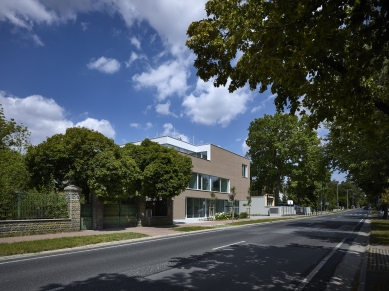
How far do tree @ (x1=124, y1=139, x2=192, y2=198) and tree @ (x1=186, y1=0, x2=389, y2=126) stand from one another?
1390 cm

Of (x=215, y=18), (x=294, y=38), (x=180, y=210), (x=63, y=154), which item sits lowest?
(x=180, y=210)

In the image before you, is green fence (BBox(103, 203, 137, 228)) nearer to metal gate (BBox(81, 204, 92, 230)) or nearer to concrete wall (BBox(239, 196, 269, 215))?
metal gate (BBox(81, 204, 92, 230))

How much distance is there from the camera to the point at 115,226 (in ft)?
69.6

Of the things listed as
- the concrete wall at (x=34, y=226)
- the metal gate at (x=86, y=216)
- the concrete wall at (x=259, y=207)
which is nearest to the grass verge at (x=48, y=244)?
the concrete wall at (x=34, y=226)

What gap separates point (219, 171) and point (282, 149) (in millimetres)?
17175

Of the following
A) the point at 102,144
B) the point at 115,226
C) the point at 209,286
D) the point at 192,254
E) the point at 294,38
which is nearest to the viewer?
the point at 294,38

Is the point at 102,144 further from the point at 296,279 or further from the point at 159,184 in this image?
the point at 296,279

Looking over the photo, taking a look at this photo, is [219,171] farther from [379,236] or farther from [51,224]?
[51,224]

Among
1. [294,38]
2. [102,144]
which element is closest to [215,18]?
[294,38]

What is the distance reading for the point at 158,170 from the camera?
21688 millimetres

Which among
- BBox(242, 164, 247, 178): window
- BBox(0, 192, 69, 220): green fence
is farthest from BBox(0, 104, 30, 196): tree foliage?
BBox(242, 164, 247, 178): window

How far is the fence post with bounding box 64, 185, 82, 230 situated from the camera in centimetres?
1806

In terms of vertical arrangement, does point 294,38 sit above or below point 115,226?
above

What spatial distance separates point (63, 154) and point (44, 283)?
12.3 metres
